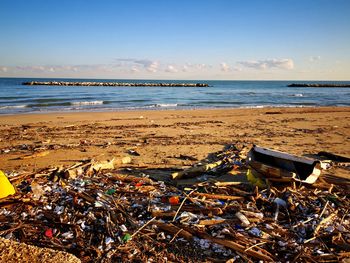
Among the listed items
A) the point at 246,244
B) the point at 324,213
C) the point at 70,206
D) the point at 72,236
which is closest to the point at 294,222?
the point at 324,213

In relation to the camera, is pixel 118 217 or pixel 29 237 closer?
pixel 29 237

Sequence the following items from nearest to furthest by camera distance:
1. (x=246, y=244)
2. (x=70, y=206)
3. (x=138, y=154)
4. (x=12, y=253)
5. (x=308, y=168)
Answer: (x=12, y=253) → (x=246, y=244) → (x=70, y=206) → (x=308, y=168) → (x=138, y=154)

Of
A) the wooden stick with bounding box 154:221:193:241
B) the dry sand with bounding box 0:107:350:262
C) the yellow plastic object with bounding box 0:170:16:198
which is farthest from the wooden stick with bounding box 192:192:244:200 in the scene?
the yellow plastic object with bounding box 0:170:16:198

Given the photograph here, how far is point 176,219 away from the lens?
4324mm

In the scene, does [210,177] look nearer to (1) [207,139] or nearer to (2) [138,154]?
(2) [138,154]

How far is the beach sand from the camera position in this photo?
821 cm

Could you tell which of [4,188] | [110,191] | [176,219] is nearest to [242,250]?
[176,219]

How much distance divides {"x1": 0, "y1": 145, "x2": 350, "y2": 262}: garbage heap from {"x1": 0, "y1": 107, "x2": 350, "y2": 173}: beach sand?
2129 mm

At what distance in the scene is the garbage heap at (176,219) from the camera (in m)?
3.67

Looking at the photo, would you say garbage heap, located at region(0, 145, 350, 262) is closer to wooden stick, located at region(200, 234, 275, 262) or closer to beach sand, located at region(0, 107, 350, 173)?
wooden stick, located at region(200, 234, 275, 262)

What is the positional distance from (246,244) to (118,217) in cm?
201

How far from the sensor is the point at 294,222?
434cm

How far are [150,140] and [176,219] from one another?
6.32 meters

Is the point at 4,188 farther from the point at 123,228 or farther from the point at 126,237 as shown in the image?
the point at 126,237
